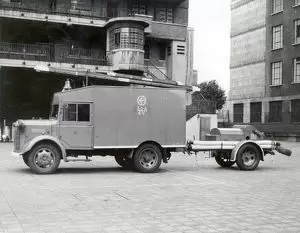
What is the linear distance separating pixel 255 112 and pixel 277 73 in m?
4.52

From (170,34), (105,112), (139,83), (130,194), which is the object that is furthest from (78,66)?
(130,194)

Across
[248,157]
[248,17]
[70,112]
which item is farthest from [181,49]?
[70,112]

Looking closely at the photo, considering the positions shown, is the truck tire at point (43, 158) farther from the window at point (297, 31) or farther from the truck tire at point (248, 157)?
the window at point (297, 31)

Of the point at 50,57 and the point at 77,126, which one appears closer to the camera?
the point at 77,126

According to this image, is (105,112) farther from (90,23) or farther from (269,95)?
(269,95)

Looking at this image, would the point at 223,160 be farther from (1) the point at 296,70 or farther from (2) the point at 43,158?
(1) the point at 296,70

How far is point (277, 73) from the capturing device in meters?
44.0

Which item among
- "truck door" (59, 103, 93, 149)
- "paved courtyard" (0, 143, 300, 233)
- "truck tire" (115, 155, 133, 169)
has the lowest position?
"paved courtyard" (0, 143, 300, 233)

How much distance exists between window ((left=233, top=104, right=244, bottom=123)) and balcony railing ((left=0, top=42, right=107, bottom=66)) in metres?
18.5

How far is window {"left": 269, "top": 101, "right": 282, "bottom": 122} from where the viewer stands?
4259cm

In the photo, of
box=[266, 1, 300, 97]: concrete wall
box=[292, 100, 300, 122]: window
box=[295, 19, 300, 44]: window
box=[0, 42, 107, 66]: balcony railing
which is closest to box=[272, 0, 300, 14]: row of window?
box=[266, 1, 300, 97]: concrete wall

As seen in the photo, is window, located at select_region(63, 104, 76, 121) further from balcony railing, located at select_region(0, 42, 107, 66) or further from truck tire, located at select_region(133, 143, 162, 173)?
balcony railing, located at select_region(0, 42, 107, 66)

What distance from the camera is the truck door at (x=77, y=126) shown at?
14908mm

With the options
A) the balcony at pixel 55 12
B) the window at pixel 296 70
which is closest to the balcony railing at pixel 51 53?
the balcony at pixel 55 12
